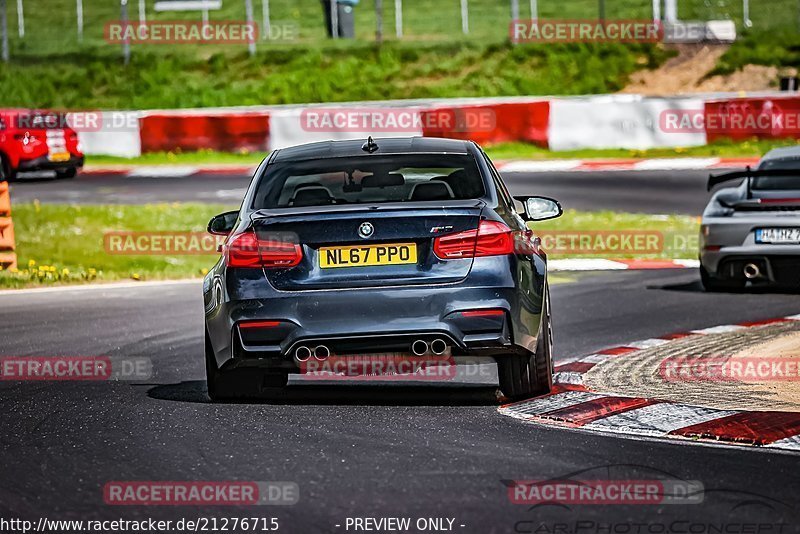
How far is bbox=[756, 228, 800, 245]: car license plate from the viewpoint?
14203mm

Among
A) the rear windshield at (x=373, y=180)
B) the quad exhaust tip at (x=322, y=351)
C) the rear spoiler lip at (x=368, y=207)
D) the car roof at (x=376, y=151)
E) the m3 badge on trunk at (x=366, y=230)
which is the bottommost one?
the quad exhaust tip at (x=322, y=351)

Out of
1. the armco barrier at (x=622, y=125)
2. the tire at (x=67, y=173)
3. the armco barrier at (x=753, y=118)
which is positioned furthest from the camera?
the armco barrier at (x=622, y=125)

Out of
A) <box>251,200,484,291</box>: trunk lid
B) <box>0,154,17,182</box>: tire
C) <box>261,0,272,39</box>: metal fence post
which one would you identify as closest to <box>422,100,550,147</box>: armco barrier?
<box>0,154,17,182</box>: tire

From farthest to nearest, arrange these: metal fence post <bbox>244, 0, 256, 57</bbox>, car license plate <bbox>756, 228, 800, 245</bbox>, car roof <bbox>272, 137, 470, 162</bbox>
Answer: metal fence post <bbox>244, 0, 256, 57</bbox>, car license plate <bbox>756, 228, 800, 245</bbox>, car roof <bbox>272, 137, 470, 162</bbox>

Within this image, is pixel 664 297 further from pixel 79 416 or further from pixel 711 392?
pixel 79 416

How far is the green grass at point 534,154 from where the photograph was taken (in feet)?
97.2

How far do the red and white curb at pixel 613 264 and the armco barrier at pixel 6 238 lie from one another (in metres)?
5.78

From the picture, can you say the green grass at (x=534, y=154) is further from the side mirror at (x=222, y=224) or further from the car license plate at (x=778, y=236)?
the side mirror at (x=222, y=224)

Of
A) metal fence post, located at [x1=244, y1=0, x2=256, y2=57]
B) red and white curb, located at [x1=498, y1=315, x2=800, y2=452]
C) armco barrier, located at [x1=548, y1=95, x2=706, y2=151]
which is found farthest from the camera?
metal fence post, located at [x1=244, y1=0, x2=256, y2=57]

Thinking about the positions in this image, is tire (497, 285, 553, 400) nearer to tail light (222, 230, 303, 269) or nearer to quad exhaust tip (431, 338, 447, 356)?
quad exhaust tip (431, 338, 447, 356)

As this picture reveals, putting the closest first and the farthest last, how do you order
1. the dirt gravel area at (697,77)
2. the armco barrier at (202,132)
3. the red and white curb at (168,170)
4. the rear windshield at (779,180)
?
the rear windshield at (779,180) → the red and white curb at (168,170) → the armco barrier at (202,132) → the dirt gravel area at (697,77)

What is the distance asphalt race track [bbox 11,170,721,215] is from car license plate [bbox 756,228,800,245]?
8260 mm

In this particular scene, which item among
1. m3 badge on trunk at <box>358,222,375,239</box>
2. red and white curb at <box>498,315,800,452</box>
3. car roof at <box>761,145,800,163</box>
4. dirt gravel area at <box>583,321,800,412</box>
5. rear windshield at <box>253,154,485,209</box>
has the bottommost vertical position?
dirt gravel area at <box>583,321,800,412</box>

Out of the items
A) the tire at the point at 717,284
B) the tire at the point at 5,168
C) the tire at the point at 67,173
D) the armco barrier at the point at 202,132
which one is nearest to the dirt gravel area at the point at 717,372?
the tire at the point at 717,284
